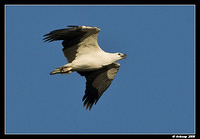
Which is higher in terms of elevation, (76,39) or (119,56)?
(76,39)

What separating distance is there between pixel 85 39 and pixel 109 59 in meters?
1.16

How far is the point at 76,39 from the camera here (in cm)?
1655

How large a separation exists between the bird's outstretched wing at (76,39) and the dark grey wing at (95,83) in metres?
1.30

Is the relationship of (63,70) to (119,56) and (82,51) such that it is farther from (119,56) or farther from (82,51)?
(119,56)

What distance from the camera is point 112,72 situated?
17844mm

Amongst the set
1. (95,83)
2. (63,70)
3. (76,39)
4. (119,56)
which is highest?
(76,39)

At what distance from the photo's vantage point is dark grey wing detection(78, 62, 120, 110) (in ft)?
58.6

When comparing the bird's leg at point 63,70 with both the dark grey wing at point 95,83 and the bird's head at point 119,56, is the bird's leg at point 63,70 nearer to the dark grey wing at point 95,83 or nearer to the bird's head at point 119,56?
the dark grey wing at point 95,83

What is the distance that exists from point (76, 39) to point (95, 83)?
2.28m

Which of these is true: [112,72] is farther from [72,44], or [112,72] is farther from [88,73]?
[72,44]

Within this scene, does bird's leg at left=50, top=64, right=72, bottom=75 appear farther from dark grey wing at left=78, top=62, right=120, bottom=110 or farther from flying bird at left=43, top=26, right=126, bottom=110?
dark grey wing at left=78, top=62, right=120, bottom=110

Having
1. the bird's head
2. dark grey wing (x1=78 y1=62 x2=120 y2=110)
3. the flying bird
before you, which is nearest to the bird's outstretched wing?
the flying bird

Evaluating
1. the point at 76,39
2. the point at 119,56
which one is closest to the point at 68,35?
the point at 76,39
